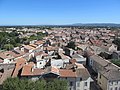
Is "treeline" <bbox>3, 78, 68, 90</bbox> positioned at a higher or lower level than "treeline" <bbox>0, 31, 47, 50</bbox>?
higher

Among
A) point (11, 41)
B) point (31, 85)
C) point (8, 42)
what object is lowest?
point (8, 42)

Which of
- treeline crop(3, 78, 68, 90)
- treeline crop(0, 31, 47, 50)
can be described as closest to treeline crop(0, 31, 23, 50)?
treeline crop(0, 31, 47, 50)

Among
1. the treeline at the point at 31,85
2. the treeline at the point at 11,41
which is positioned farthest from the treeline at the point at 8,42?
the treeline at the point at 31,85

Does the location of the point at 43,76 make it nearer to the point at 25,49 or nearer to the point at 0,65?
the point at 0,65

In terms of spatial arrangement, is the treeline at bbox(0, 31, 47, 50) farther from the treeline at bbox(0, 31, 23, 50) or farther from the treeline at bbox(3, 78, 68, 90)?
the treeline at bbox(3, 78, 68, 90)

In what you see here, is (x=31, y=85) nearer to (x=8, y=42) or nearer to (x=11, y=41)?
(x=8, y=42)

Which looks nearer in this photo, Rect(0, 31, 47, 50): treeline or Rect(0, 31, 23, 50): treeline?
Rect(0, 31, 23, 50): treeline

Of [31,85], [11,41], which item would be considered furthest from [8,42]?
[31,85]

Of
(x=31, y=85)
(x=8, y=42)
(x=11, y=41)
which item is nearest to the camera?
(x=31, y=85)

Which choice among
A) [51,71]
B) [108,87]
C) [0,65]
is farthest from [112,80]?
[0,65]

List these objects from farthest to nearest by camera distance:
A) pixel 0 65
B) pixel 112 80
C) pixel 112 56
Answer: pixel 112 56 → pixel 0 65 → pixel 112 80

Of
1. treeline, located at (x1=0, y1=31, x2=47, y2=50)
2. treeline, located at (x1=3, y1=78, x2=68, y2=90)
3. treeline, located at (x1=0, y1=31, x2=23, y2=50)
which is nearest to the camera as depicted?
treeline, located at (x1=3, y1=78, x2=68, y2=90)
